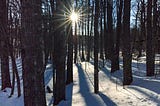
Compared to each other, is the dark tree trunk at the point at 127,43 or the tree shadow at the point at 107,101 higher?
the dark tree trunk at the point at 127,43

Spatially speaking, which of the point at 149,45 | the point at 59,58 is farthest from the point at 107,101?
the point at 149,45

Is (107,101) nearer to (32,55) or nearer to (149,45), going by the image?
(149,45)

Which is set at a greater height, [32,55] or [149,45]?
[149,45]

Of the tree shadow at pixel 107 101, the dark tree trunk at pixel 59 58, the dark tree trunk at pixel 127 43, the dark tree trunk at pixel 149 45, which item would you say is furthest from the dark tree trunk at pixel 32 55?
the dark tree trunk at pixel 149 45

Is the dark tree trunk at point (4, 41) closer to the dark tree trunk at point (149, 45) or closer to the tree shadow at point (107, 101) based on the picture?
the tree shadow at point (107, 101)

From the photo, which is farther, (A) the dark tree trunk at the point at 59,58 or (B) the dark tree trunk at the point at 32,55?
(A) the dark tree trunk at the point at 59,58

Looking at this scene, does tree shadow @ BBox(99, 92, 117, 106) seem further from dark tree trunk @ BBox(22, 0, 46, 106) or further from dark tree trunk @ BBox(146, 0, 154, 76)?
dark tree trunk @ BBox(22, 0, 46, 106)

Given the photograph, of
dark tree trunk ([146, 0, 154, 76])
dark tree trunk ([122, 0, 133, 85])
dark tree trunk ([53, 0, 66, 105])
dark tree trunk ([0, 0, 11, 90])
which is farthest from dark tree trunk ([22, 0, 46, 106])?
dark tree trunk ([146, 0, 154, 76])

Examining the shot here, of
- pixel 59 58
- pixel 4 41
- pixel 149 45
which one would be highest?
pixel 4 41

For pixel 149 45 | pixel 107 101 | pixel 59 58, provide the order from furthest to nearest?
1. pixel 149 45
2. pixel 59 58
3. pixel 107 101

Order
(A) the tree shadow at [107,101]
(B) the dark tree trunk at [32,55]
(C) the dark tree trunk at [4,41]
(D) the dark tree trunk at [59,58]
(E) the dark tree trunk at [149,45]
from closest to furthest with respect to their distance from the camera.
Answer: (B) the dark tree trunk at [32,55] → (A) the tree shadow at [107,101] → (D) the dark tree trunk at [59,58] → (C) the dark tree trunk at [4,41] → (E) the dark tree trunk at [149,45]

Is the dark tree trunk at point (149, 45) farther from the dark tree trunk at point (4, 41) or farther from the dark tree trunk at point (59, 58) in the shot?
the dark tree trunk at point (4, 41)

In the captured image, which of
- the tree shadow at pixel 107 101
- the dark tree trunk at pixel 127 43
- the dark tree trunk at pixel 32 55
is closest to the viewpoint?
the dark tree trunk at pixel 32 55

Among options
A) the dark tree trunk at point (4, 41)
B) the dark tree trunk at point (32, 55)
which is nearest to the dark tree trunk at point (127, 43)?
the dark tree trunk at point (4, 41)
